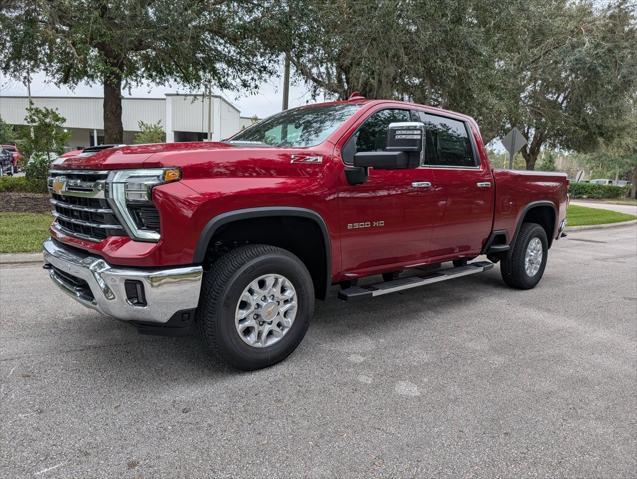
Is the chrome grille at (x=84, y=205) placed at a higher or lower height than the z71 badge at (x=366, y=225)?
higher

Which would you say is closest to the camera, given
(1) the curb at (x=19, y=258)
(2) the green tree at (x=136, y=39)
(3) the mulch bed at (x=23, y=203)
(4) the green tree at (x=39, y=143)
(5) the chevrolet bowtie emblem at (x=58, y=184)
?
(5) the chevrolet bowtie emblem at (x=58, y=184)

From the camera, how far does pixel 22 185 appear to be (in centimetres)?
1261

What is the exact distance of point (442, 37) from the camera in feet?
34.5

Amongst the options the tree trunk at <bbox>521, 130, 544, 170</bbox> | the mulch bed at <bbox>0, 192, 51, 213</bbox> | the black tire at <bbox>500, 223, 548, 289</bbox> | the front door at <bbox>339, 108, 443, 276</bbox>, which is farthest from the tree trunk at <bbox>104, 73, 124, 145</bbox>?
the tree trunk at <bbox>521, 130, 544, 170</bbox>

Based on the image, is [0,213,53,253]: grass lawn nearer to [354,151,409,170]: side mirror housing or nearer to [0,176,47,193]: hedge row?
[0,176,47,193]: hedge row

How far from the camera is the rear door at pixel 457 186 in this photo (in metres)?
4.85

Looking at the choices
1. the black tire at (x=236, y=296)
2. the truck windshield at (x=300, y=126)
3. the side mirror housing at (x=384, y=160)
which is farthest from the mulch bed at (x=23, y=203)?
the side mirror housing at (x=384, y=160)

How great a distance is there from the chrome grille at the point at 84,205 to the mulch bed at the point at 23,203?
8470 millimetres

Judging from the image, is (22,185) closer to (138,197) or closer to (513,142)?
(138,197)

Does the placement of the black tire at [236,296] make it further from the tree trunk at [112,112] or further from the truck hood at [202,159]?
the tree trunk at [112,112]

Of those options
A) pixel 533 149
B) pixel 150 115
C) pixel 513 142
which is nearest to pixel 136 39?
pixel 513 142

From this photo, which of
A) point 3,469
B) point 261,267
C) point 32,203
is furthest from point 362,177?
point 32,203

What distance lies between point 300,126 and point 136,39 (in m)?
7.04

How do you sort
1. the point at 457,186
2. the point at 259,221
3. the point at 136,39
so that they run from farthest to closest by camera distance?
the point at 136,39 < the point at 457,186 < the point at 259,221
